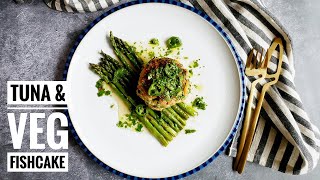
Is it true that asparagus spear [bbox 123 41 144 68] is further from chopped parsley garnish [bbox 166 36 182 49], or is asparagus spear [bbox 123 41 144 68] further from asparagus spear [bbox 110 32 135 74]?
chopped parsley garnish [bbox 166 36 182 49]

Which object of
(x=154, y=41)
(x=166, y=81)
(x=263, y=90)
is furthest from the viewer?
(x=154, y=41)

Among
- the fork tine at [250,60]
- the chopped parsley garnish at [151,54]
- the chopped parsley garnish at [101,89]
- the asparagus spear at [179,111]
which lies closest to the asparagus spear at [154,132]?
the asparagus spear at [179,111]

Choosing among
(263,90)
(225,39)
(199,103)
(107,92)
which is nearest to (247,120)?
(263,90)

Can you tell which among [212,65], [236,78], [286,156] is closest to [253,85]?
[236,78]

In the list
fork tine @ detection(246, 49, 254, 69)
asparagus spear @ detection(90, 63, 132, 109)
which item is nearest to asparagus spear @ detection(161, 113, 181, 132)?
asparagus spear @ detection(90, 63, 132, 109)

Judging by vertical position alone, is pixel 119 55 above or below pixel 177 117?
above

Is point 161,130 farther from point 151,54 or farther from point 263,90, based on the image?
point 263,90

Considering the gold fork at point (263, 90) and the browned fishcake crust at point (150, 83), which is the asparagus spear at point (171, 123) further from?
the gold fork at point (263, 90)

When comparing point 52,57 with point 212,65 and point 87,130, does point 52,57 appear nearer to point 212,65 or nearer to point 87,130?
point 87,130
